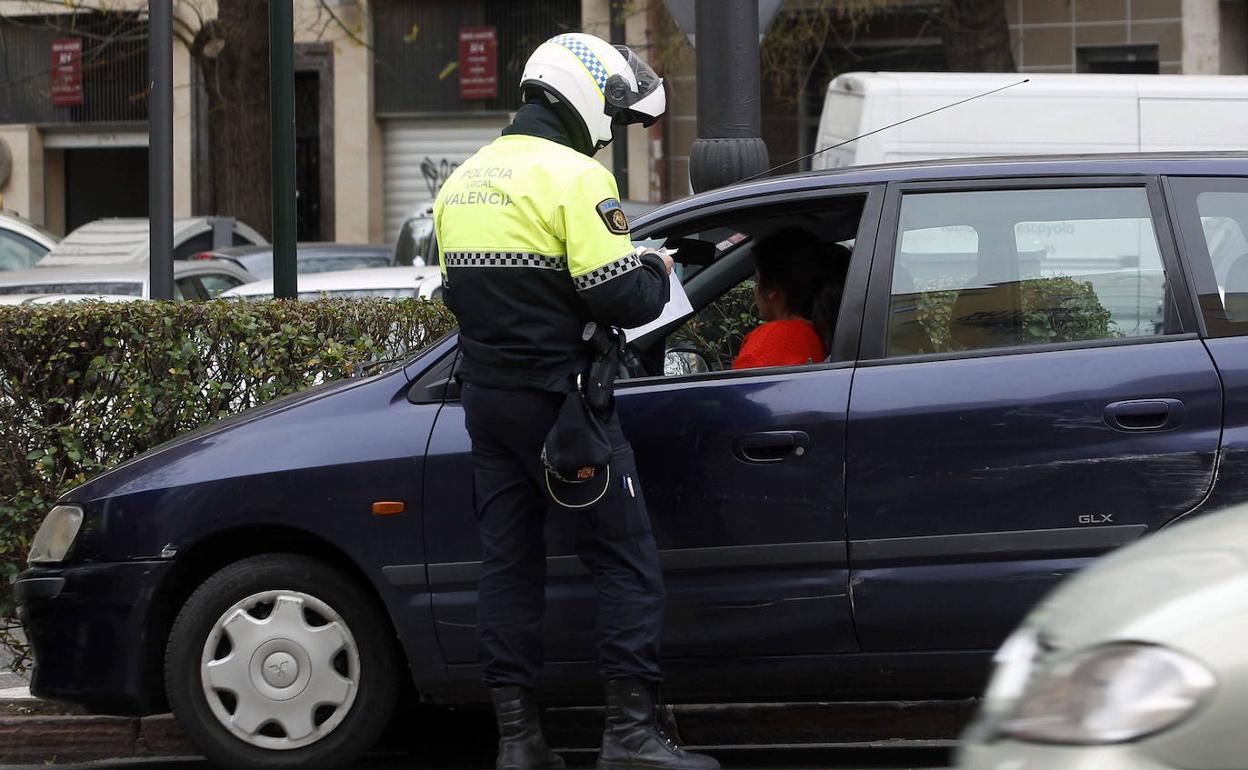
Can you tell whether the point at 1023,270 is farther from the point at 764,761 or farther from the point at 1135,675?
the point at 1135,675

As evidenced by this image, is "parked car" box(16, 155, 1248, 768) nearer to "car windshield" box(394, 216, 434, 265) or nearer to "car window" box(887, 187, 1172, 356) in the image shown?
"car window" box(887, 187, 1172, 356)

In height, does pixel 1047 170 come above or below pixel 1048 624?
above

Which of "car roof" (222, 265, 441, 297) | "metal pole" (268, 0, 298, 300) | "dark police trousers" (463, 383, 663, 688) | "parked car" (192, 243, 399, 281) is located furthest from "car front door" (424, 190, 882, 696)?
"parked car" (192, 243, 399, 281)

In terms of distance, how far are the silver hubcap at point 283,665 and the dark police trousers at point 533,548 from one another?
51cm

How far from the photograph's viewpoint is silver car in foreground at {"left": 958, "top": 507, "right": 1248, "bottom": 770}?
250 cm

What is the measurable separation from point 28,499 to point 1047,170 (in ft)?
11.7

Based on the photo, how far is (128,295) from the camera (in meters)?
10.1

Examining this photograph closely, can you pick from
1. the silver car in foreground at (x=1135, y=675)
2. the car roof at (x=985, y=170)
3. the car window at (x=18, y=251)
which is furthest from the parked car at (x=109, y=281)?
the silver car in foreground at (x=1135, y=675)

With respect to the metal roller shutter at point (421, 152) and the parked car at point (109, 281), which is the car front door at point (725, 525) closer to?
the parked car at point (109, 281)

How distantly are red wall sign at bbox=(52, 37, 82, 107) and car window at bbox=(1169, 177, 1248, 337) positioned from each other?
76.8ft

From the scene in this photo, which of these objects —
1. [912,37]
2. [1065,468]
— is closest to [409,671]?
[1065,468]

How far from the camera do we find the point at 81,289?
1028 cm

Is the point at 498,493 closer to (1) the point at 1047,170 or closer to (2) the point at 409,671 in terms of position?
(2) the point at 409,671

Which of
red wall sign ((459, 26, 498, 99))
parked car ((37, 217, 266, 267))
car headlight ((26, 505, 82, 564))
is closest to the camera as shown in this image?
car headlight ((26, 505, 82, 564))
